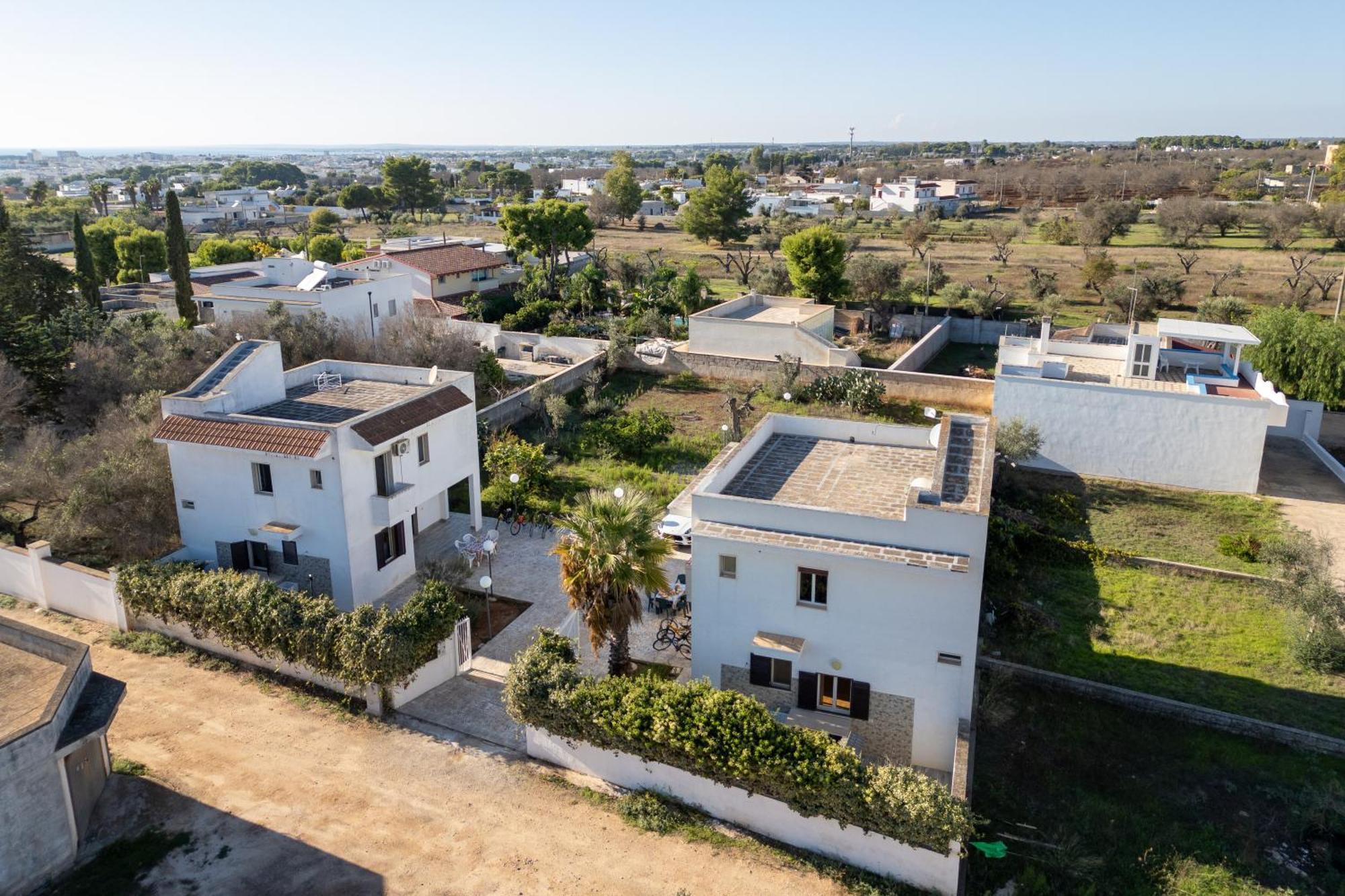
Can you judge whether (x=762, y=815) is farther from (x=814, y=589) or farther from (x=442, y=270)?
(x=442, y=270)

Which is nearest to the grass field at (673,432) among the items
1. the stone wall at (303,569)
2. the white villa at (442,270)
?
the stone wall at (303,569)

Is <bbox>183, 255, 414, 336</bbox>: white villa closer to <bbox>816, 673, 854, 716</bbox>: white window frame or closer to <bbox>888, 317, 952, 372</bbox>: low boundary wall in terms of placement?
<bbox>888, 317, 952, 372</bbox>: low boundary wall

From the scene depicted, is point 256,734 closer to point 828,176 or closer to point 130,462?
point 130,462

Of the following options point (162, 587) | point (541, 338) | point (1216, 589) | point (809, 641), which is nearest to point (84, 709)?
point (162, 587)

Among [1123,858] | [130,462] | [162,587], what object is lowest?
[1123,858]

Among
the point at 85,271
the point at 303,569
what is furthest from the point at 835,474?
the point at 85,271

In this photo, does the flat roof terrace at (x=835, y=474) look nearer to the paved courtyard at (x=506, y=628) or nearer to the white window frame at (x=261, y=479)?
the paved courtyard at (x=506, y=628)
